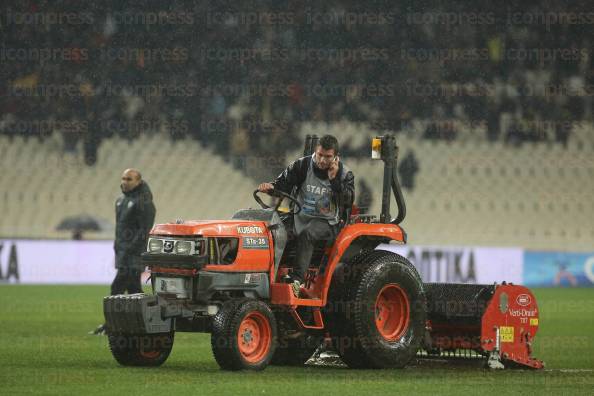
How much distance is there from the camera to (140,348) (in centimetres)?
881

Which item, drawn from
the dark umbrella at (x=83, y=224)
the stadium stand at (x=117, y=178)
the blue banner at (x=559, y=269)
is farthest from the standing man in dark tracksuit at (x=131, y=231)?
the blue banner at (x=559, y=269)

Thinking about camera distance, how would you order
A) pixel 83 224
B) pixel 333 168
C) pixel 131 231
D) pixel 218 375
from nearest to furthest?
pixel 218 375 → pixel 333 168 → pixel 131 231 → pixel 83 224

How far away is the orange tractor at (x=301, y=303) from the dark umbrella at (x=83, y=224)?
13829 mm

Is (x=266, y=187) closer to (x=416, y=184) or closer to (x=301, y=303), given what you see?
(x=301, y=303)

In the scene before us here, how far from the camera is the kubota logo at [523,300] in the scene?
9211 millimetres

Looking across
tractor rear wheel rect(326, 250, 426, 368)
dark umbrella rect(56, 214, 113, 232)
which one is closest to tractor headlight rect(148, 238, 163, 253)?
tractor rear wheel rect(326, 250, 426, 368)

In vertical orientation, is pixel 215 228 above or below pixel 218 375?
above

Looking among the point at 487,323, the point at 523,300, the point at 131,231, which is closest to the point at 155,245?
the point at 487,323

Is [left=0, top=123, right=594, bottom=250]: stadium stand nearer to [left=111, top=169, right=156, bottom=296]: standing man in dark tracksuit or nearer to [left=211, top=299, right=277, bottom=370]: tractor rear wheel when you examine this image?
[left=111, top=169, right=156, bottom=296]: standing man in dark tracksuit

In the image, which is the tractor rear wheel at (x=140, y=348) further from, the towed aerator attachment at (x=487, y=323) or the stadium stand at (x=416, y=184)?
the stadium stand at (x=416, y=184)

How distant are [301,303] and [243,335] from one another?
1.72ft

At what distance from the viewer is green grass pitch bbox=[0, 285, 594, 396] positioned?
747cm

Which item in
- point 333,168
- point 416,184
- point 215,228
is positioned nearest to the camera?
point 215,228

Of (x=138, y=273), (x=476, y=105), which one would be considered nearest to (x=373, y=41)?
(x=476, y=105)
